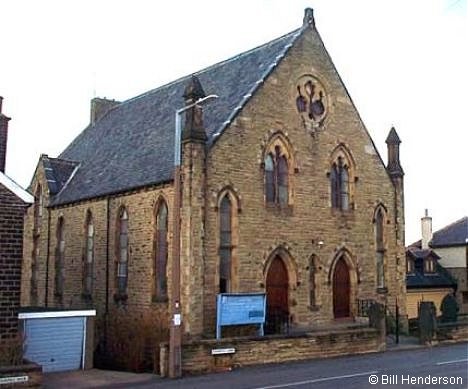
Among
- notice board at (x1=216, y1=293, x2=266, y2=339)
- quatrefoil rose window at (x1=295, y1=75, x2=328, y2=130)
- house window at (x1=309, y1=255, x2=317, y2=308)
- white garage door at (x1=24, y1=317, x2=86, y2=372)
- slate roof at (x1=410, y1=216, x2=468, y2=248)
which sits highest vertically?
quatrefoil rose window at (x1=295, y1=75, x2=328, y2=130)

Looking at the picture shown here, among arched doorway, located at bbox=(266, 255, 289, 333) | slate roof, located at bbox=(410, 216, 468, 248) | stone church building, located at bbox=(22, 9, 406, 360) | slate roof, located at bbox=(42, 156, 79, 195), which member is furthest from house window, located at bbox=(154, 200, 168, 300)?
slate roof, located at bbox=(410, 216, 468, 248)

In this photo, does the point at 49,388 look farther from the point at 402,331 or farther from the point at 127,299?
the point at 402,331

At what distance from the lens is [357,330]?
936 inches

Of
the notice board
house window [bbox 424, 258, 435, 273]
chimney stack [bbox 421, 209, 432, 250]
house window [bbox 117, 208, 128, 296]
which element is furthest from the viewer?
chimney stack [bbox 421, 209, 432, 250]

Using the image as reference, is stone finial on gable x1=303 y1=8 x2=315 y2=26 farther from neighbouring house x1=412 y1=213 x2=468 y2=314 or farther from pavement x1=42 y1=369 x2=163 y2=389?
neighbouring house x1=412 y1=213 x2=468 y2=314

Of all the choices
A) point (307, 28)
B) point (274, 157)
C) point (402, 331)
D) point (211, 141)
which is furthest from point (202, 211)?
point (402, 331)

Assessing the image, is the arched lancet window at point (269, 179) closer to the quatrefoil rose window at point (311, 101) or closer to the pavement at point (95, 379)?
the quatrefoil rose window at point (311, 101)

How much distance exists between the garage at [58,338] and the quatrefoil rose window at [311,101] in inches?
506

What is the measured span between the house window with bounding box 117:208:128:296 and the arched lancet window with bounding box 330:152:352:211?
9426mm

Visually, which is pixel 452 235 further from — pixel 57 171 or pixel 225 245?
pixel 57 171

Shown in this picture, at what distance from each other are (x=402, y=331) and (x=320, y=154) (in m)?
9.68

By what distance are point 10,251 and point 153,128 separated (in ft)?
45.3

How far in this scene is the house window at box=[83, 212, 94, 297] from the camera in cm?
2980

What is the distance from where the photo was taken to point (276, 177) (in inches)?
1050
